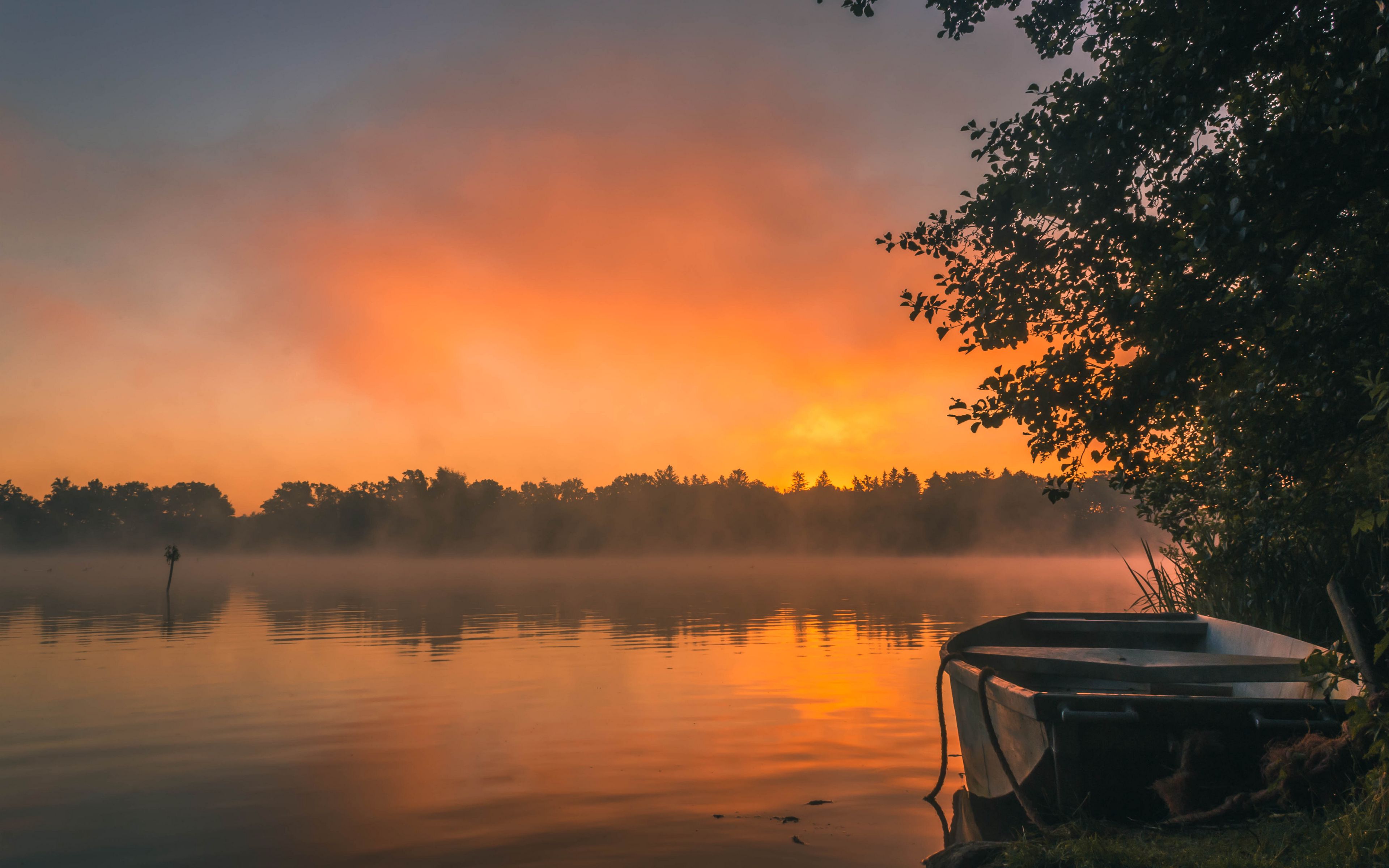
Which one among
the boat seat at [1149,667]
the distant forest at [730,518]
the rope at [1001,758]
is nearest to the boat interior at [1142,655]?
the boat seat at [1149,667]

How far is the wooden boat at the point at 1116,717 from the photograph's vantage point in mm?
6992

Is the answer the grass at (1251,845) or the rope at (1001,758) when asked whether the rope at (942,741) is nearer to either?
the rope at (1001,758)

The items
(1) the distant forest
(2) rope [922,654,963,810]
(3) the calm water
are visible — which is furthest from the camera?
(1) the distant forest

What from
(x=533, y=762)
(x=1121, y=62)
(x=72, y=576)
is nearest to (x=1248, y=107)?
(x=1121, y=62)

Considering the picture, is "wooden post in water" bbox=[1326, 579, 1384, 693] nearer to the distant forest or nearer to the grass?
the grass

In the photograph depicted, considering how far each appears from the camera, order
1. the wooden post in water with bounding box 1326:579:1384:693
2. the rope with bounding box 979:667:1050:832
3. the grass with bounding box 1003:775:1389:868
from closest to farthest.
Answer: the grass with bounding box 1003:775:1389:868 < the wooden post in water with bounding box 1326:579:1384:693 < the rope with bounding box 979:667:1050:832

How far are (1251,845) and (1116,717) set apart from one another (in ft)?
3.85

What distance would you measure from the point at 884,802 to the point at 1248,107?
820cm

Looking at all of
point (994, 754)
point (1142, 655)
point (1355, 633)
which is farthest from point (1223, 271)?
point (1142, 655)

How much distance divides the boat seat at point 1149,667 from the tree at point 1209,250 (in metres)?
1.30

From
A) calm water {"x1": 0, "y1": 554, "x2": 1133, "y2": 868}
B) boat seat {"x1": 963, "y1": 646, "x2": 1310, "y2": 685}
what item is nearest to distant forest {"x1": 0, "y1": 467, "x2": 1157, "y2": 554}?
calm water {"x1": 0, "y1": 554, "x2": 1133, "y2": 868}

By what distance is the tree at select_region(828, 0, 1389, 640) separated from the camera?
576 cm

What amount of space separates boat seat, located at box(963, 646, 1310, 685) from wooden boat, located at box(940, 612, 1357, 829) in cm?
2

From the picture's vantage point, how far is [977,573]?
258 feet
